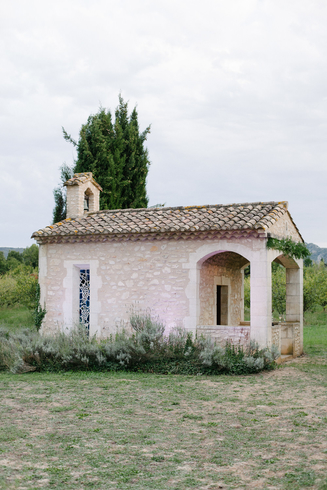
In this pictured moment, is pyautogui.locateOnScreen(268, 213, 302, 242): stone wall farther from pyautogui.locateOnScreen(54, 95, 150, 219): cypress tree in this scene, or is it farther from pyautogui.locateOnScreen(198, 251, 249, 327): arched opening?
pyautogui.locateOnScreen(54, 95, 150, 219): cypress tree

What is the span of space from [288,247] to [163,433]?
764 cm

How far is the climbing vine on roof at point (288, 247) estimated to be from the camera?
11699 mm

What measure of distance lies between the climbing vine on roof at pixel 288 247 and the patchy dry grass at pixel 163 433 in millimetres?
3214

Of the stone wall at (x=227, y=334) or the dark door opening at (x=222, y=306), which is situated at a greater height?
the dark door opening at (x=222, y=306)

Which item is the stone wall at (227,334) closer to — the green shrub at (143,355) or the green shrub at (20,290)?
the green shrub at (143,355)

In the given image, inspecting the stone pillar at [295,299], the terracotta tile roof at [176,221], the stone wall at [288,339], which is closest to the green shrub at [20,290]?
the terracotta tile roof at [176,221]

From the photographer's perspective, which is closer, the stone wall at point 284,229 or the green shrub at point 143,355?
the green shrub at point 143,355

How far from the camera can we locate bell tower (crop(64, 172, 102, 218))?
15180 mm

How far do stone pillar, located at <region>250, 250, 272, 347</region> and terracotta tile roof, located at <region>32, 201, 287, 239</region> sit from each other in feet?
2.97

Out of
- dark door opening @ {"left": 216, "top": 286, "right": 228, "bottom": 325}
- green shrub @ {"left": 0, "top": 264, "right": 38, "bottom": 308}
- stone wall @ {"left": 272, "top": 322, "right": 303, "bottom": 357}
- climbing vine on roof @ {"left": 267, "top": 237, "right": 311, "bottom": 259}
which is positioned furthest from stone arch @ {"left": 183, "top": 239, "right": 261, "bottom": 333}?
green shrub @ {"left": 0, "top": 264, "right": 38, "bottom": 308}

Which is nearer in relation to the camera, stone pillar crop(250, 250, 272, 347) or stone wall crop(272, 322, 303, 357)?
stone pillar crop(250, 250, 272, 347)

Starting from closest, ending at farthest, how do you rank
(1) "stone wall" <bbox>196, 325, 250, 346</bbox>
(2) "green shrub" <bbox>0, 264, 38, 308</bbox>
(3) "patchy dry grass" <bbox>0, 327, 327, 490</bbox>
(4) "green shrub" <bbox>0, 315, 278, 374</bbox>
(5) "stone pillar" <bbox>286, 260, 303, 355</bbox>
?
(3) "patchy dry grass" <bbox>0, 327, 327, 490</bbox> < (4) "green shrub" <bbox>0, 315, 278, 374</bbox> < (1) "stone wall" <bbox>196, 325, 250, 346</bbox> < (5) "stone pillar" <bbox>286, 260, 303, 355</bbox> < (2) "green shrub" <bbox>0, 264, 38, 308</bbox>

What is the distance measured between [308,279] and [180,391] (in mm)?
17506

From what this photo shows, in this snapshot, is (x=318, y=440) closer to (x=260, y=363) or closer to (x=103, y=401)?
(x=103, y=401)
